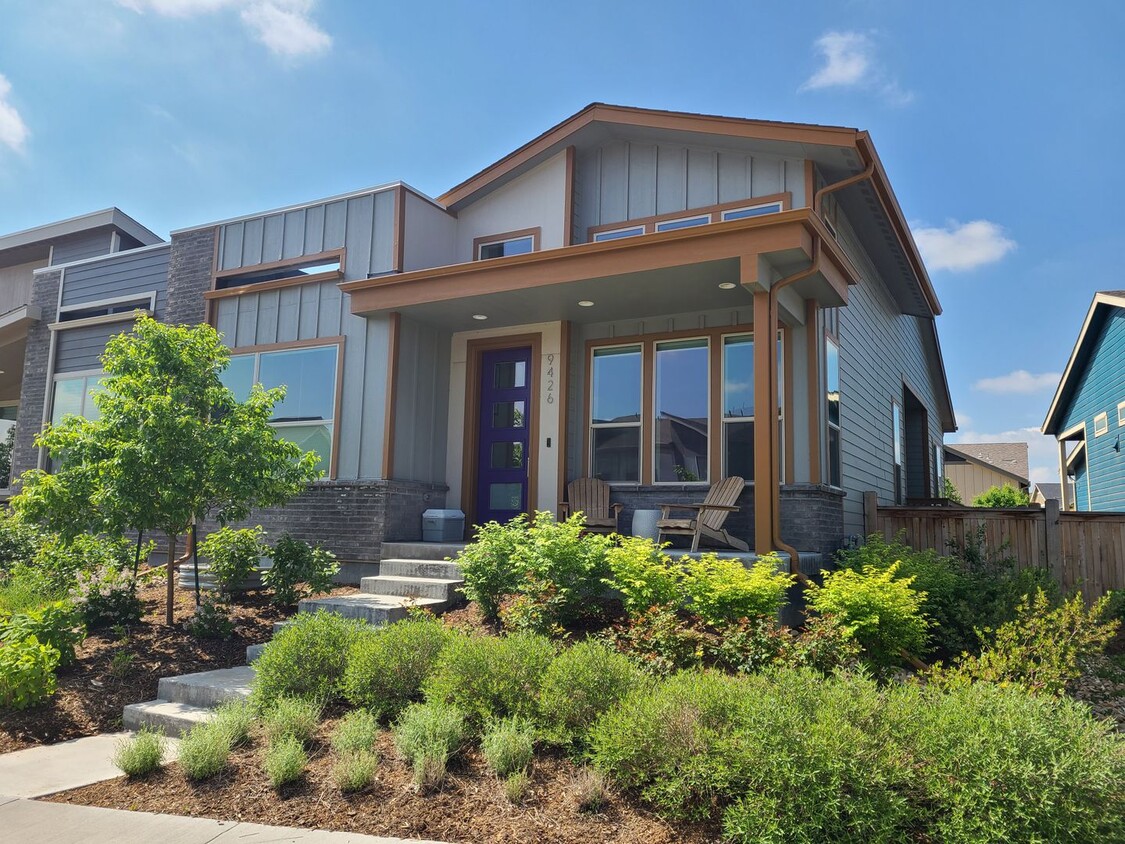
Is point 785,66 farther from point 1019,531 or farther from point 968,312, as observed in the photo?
point 968,312

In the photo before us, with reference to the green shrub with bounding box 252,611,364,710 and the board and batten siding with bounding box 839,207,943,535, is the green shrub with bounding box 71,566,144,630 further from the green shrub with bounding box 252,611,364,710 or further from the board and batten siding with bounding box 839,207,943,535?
the board and batten siding with bounding box 839,207,943,535

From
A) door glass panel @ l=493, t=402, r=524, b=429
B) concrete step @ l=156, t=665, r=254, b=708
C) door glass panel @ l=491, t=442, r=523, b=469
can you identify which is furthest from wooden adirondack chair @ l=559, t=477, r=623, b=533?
concrete step @ l=156, t=665, r=254, b=708

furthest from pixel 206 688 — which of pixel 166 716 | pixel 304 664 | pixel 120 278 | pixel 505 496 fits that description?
pixel 120 278

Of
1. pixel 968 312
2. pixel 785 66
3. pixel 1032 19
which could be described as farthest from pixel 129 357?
pixel 968 312

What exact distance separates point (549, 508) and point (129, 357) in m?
4.48

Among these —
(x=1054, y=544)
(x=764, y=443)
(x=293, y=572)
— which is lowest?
(x=293, y=572)

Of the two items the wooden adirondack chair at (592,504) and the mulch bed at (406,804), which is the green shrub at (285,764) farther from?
the wooden adirondack chair at (592,504)

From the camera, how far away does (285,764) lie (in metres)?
3.78

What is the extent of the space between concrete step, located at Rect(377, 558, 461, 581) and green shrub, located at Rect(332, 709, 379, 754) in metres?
3.03

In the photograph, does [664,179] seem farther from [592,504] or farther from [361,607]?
[361,607]

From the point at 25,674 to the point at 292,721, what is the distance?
2244 millimetres

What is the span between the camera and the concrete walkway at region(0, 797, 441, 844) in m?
3.35

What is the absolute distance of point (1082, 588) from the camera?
8305 mm

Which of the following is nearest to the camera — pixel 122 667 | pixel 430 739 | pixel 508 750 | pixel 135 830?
pixel 135 830
